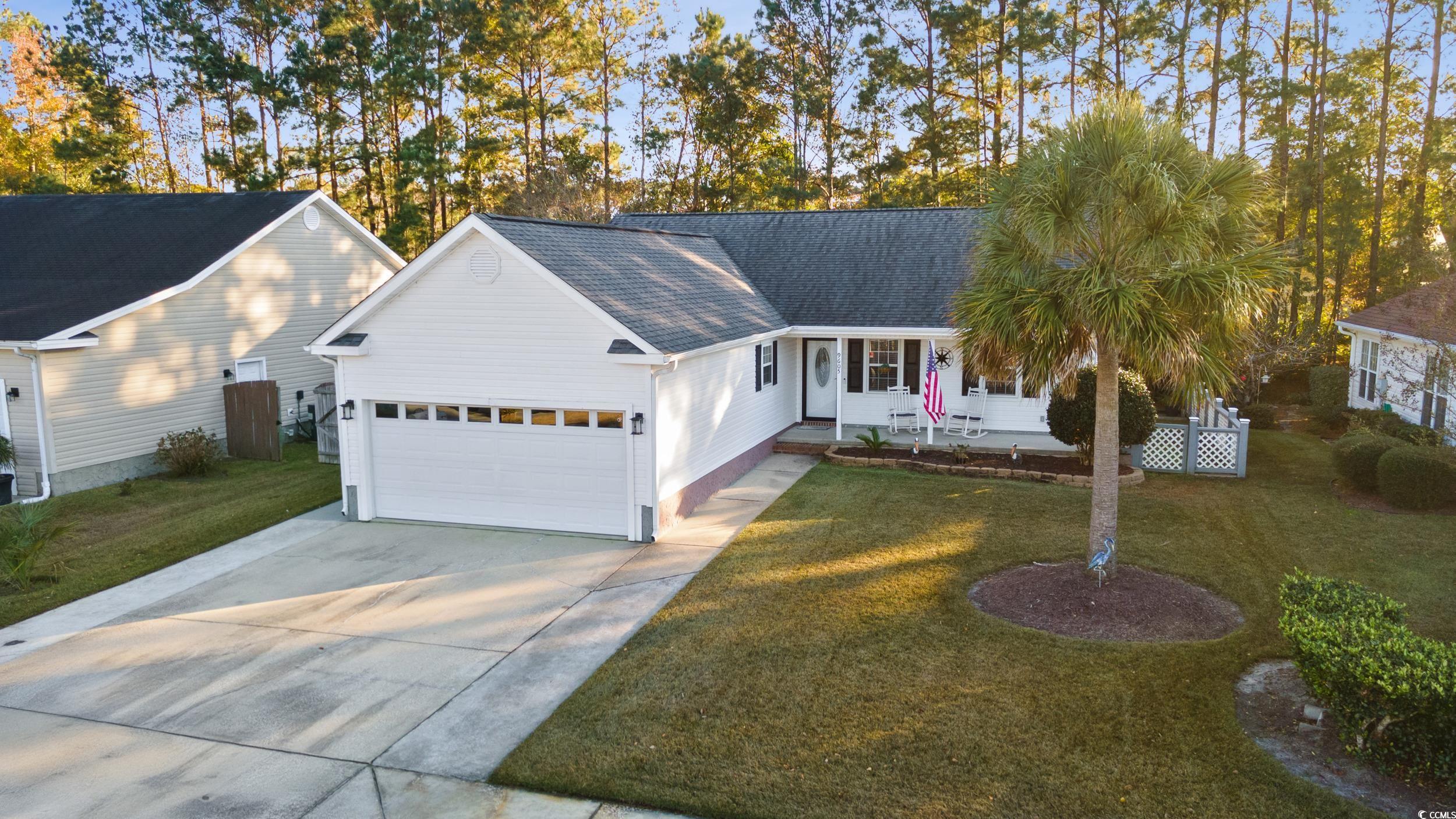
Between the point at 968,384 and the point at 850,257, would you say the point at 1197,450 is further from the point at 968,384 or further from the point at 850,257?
the point at 850,257

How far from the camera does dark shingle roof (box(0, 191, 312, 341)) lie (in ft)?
56.5

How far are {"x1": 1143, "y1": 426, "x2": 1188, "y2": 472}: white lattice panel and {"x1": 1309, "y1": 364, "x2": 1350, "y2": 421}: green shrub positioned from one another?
728cm

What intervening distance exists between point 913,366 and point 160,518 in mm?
14316

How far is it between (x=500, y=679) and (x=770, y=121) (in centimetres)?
3380

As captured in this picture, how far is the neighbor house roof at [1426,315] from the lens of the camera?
14.0 metres

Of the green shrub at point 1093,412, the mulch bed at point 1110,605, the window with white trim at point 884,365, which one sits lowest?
the mulch bed at point 1110,605

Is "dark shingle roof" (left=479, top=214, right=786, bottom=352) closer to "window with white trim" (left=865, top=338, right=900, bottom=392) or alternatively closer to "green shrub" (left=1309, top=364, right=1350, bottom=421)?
"window with white trim" (left=865, top=338, right=900, bottom=392)

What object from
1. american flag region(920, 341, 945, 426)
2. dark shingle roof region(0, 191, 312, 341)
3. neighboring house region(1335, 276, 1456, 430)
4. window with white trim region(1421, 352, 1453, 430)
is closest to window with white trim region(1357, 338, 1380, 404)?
neighboring house region(1335, 276, 1456, 430)

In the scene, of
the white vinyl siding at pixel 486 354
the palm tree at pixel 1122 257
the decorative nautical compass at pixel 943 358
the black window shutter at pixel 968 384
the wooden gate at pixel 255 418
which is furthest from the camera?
the black window shutter at pixel 968 384

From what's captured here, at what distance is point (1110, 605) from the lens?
9969 millimetres

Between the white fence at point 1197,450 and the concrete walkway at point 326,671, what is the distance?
27.4 ft

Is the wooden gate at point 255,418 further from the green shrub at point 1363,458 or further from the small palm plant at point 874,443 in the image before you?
the green shrub at point 1363,458

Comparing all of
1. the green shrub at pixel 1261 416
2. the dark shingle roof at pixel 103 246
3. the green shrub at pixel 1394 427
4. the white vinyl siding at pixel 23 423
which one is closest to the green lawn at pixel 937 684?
the green shrub at pixel 1394 427

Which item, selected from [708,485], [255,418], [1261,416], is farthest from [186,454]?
[1261,416]
